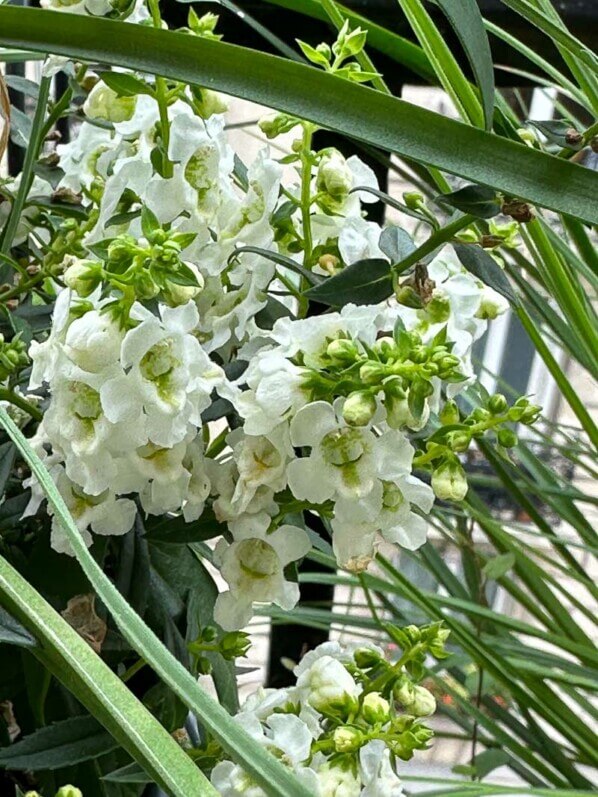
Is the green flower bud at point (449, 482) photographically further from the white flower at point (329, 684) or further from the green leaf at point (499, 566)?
the green leaf at point (499, 566)

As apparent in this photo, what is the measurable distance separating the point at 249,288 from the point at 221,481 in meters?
0.08

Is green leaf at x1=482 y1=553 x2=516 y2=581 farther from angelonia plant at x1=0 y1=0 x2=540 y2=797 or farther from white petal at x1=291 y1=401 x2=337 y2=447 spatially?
white petal at x1=291 y1=401 x2=337 y2=447

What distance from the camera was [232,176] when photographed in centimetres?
43

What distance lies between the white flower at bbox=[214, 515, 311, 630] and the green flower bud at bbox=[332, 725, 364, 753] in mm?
60

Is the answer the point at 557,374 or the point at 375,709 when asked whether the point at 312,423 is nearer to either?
the point at 375,709

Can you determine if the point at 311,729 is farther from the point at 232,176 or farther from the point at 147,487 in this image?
the point at 232,176

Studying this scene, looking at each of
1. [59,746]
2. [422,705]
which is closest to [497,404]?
[422,705]

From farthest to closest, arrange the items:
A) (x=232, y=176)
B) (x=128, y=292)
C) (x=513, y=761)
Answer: (x=513, y=761) → (x=232, y=176) → (x=128, y=292)

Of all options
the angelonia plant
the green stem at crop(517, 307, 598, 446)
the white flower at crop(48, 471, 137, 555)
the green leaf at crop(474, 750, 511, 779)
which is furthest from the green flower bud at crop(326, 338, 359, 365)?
the green leaf at crop(474, 750, 511, 779)

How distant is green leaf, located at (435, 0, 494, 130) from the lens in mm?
296

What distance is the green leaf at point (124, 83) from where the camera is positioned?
343mm

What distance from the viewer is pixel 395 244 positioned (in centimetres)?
36

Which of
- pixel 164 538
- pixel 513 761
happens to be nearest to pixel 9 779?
pixel 164 538

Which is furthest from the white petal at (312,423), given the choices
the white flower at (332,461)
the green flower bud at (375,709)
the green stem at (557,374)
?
the green stem at (557,374)
